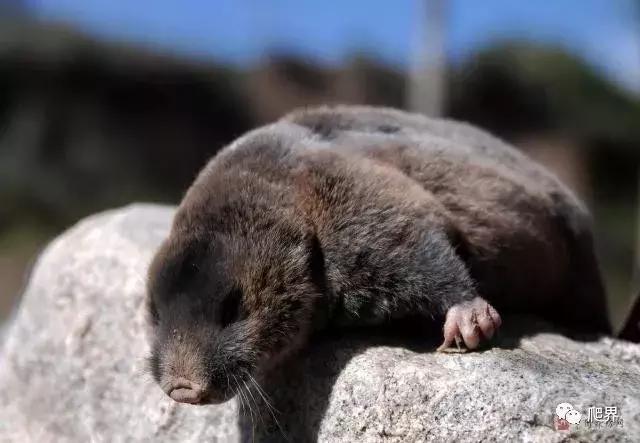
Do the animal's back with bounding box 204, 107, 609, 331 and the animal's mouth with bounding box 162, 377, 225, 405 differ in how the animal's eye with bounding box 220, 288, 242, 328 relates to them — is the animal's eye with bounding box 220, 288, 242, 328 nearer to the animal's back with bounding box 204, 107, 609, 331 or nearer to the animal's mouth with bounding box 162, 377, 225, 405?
the animal's mouth with bounding box 162, 377, 225, 405

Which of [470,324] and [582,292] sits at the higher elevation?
[470,324]

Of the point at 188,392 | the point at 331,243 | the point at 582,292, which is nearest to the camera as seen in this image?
the point at 188,392

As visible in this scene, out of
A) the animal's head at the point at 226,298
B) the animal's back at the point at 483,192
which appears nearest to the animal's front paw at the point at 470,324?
the animal's back at the point at 483,192

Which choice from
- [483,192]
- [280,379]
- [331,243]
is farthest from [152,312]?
[483,192]

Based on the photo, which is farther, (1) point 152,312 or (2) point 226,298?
(1) point 152,312

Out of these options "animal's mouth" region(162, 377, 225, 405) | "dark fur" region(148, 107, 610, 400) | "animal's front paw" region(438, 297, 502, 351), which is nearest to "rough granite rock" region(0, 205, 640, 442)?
"animal's front paw" region(438, 297, 502, 351)

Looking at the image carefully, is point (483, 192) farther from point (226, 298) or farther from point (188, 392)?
point (188, 392)

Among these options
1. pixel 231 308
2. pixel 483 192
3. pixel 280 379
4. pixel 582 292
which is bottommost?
pixel 280 379
